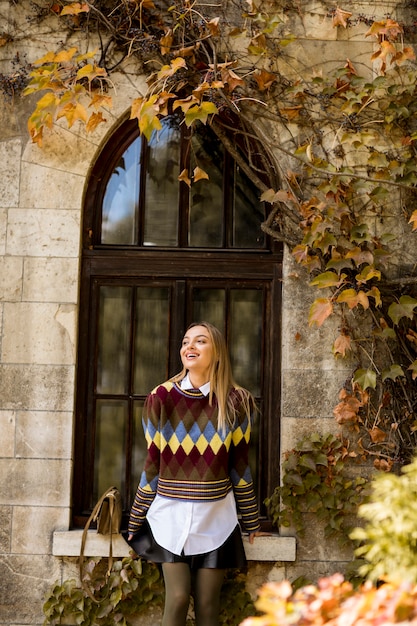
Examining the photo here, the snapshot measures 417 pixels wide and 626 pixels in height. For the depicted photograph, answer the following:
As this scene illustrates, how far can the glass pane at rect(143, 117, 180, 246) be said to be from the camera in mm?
5090

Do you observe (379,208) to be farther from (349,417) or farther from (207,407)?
(207,407)

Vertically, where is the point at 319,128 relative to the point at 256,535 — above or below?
above

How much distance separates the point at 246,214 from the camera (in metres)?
5.10

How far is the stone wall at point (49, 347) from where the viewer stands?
15.4 feet

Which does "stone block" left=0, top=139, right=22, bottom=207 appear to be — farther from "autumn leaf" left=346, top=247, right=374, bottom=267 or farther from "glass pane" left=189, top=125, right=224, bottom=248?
"autumn leaf" left=346, top=247, right=374, bottom=267

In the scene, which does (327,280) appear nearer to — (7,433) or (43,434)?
(43,434)

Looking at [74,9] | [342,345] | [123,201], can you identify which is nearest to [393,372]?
[342,345]

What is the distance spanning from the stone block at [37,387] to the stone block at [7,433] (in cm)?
5

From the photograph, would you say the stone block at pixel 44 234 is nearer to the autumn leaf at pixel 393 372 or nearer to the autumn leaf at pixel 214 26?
the autumn leaf at pixel 214 26

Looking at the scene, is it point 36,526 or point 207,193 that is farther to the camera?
point 207,193

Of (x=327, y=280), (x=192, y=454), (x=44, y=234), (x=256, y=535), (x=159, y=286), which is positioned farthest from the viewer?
(x=159, y=286)

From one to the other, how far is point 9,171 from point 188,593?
259cm

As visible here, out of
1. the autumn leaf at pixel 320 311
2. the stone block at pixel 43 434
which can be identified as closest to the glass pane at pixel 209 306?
the autumn leaf at pixel 320 311

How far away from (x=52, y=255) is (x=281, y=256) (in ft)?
4.47
